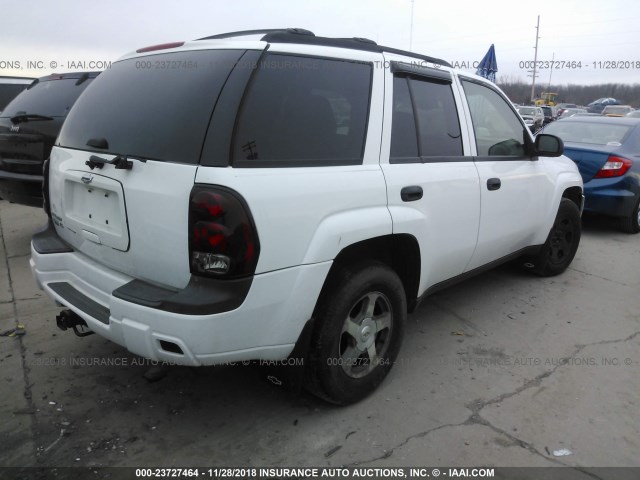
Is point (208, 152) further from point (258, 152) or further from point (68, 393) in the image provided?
point (68, 393)

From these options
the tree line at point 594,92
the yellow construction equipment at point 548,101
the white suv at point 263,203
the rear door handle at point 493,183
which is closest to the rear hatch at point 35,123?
the white suv at point 263,203

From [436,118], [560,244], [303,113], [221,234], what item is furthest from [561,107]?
[221,234]

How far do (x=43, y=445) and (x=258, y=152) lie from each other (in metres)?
1.78

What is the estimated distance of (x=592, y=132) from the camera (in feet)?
23.9

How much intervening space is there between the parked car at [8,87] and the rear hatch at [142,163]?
7.18 meters

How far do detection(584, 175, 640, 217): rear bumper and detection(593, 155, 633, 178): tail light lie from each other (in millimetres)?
68

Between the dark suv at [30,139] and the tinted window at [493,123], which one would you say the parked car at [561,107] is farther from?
the dark suv at [30,139]

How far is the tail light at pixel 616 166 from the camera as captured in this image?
6500mm

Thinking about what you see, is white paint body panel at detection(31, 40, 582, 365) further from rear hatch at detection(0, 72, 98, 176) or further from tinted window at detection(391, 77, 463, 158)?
rear hatch at detection(0, 72, 98, 176)

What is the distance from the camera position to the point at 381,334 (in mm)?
2889

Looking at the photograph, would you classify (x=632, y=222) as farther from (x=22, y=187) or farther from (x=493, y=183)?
(x=22, y=187)

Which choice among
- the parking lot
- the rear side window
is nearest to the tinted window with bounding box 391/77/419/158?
the rear side window

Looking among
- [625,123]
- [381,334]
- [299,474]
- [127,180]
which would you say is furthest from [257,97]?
[625,123]

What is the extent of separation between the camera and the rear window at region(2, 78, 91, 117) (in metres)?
5.11
